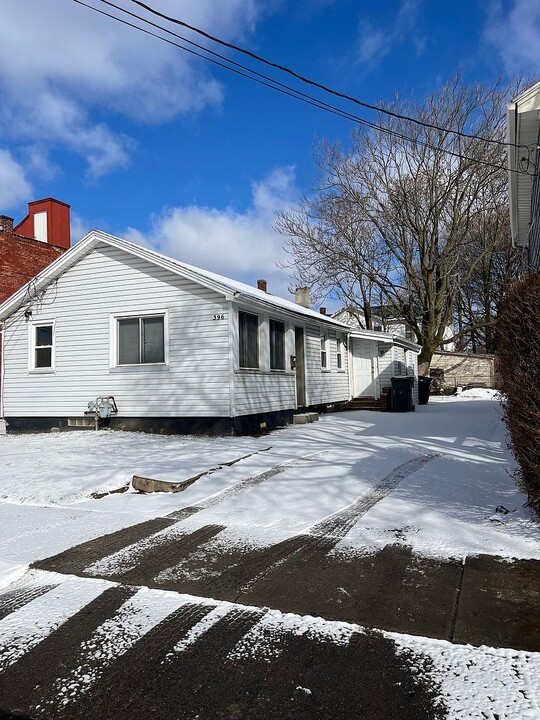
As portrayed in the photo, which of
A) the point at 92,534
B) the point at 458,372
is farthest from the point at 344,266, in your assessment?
the point at 92,534

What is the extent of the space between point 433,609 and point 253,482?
375cm

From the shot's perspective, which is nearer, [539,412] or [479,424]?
[539,412]

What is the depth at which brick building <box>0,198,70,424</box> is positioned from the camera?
20.6 meters

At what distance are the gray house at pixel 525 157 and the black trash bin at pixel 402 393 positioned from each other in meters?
6.69

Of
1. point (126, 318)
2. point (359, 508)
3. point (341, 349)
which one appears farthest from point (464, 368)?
point (359, 508)

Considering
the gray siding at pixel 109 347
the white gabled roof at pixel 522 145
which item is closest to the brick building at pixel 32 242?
the gray siding at pixel 109 347

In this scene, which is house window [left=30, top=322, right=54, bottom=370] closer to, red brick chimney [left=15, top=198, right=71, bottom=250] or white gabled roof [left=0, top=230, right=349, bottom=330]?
white gabled roof [left=0, top=230, right=349, bottom=330]

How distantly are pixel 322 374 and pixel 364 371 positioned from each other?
3790 millimetres

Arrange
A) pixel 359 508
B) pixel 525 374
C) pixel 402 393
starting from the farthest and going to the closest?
1. pixel 402 393
2. pixel 359 508
3. pixel 525 374

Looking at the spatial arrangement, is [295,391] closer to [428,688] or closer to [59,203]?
[428,688]

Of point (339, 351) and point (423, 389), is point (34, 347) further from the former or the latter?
point (423, 389)

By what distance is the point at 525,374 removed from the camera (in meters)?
4.21

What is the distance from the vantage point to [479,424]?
13078mm

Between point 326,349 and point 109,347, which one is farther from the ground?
point 326,349
